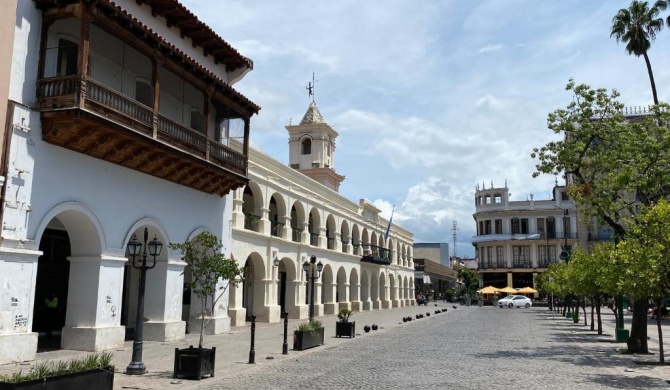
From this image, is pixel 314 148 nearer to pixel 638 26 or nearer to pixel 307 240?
pixel 307 240

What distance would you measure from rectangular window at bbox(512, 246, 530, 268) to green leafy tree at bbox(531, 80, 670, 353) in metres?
61.0

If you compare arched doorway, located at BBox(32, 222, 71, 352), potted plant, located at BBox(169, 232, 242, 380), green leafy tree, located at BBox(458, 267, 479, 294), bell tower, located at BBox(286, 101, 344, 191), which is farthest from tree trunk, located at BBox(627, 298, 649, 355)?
green leafy tree, located at BBox(458, 267, 479, 294)

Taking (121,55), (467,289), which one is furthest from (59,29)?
(467,289)

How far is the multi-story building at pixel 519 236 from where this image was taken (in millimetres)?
77750

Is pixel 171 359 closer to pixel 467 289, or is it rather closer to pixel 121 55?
pixel 121 55

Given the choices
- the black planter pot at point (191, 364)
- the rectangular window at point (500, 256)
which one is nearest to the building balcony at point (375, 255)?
the rectangular window at point (500, 256)

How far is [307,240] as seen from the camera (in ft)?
115

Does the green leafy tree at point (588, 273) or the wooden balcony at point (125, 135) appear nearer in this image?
the wooden balcony at point (125, 135)

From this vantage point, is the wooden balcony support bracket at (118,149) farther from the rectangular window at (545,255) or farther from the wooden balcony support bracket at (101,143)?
the rectangular window at (545,255)

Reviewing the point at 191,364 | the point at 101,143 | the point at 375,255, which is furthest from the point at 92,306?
the point at 375,255

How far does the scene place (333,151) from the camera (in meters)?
49.3

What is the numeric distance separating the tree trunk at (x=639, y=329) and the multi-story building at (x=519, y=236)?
60366 mm

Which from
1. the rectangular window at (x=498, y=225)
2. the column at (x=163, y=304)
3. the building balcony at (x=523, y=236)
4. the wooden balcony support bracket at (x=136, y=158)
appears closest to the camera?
the wooden balcony support bracket at (x=136, y=158)

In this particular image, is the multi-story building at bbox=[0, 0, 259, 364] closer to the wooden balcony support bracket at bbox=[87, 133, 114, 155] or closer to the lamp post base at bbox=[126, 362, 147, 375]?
the wooden balcony support bracket at bbox=[87, 133, 114, 155]
